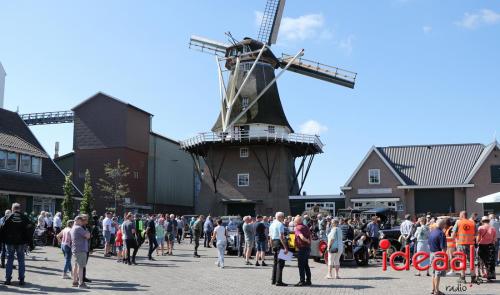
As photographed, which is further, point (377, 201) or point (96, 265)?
point (377, 201)

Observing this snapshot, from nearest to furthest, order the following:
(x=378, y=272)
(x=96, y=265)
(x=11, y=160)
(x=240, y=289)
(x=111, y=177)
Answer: (x=240, y=289), (x=378, y=272), (x=96, y=265), (x=11, y=160), (x=111, y=177)

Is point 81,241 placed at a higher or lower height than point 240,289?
higher

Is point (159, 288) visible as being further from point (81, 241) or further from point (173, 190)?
point (173, 190)

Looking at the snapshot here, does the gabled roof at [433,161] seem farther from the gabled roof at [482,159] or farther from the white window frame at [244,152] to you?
the white window frame at [244,152]

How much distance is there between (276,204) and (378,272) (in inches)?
1035

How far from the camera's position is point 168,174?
→ 191ft

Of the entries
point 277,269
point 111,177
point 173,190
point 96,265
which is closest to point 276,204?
point 111,177

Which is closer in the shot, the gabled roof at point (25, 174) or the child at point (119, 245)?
the child at point (119, 245)

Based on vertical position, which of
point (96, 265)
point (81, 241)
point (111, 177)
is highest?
point (111, 177)

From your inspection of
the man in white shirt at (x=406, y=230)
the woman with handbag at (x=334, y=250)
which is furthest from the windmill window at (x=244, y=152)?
the woman with handbag at (x=334, y=250)

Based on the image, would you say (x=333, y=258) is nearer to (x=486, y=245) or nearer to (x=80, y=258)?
(x=486, y=245)

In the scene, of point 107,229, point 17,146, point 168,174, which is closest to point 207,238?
point 107,229

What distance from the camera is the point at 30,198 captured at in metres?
32.9

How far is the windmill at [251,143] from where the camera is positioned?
146 ft
